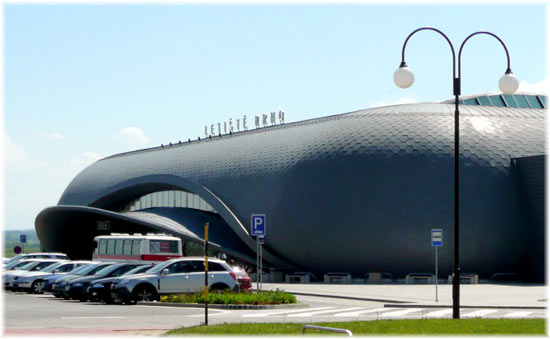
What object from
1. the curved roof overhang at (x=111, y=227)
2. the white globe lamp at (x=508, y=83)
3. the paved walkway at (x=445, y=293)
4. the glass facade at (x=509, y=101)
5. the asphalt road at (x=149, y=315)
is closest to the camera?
the asphalt road at (x=149, y=315)

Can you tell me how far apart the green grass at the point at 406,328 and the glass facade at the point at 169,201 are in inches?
1769

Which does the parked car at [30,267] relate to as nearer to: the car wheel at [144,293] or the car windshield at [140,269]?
the car windshield at [140,269]

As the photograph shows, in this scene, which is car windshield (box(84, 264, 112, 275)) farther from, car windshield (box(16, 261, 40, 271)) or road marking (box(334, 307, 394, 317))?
road marking (box(334, 307, 394, 317))

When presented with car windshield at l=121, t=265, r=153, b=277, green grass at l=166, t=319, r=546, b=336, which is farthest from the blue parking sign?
green grass at l=166, t=319, r=546, b=336

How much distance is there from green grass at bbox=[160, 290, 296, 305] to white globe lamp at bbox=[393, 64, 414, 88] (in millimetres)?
9777

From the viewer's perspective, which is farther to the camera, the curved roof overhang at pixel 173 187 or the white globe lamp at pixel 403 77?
the curved roof overhang at pixel 173 187

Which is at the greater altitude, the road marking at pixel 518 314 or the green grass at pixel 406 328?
the green grass at pixel 406 328

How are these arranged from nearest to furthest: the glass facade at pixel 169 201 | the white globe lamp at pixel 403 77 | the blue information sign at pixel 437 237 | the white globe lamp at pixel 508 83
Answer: the white globe lamp at pixel 403 77, the white globe lamp at pixel 508 83, the blue information sign at pixel 437 237, the glass facade at pixel 169 201

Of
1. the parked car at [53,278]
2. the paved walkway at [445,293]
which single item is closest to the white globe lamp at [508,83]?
the paved walkway at [445,293]

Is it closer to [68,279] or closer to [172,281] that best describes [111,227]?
[68,279]

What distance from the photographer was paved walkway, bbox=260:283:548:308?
32.5 metres

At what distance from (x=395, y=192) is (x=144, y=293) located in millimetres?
23125

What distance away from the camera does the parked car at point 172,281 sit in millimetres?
30984

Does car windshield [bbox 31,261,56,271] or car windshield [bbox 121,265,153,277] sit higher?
car windshield [bbox 121,265,153,277]
